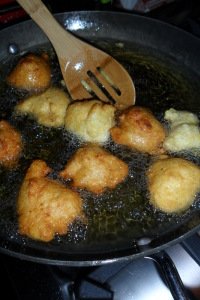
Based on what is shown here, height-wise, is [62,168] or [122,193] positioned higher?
[62,168]

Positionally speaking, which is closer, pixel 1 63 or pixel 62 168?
pixel 62 168

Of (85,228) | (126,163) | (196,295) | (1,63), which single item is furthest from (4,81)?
(196,295)

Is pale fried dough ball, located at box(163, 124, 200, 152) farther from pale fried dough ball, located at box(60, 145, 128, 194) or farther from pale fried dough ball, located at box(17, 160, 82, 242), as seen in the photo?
pale fried dough ball, located at box(17, 160, 82, 242)

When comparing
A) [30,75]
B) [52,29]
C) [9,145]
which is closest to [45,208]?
[9,145]

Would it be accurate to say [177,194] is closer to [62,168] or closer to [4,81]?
[62,168]

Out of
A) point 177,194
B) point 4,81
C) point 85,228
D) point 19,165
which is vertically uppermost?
point 4,81

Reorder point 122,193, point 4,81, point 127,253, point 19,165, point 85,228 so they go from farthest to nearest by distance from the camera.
→ point 4,81 < point 19,165 < point 122,193 < point 85,228 < point 127,253

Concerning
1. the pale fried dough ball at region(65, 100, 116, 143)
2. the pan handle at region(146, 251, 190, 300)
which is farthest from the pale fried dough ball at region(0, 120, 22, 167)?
the pan handle at region(146, 251, 190, 300)

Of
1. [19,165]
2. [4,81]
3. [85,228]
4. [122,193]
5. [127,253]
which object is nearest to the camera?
[127,253]

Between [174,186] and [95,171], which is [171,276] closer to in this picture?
[174,186]
